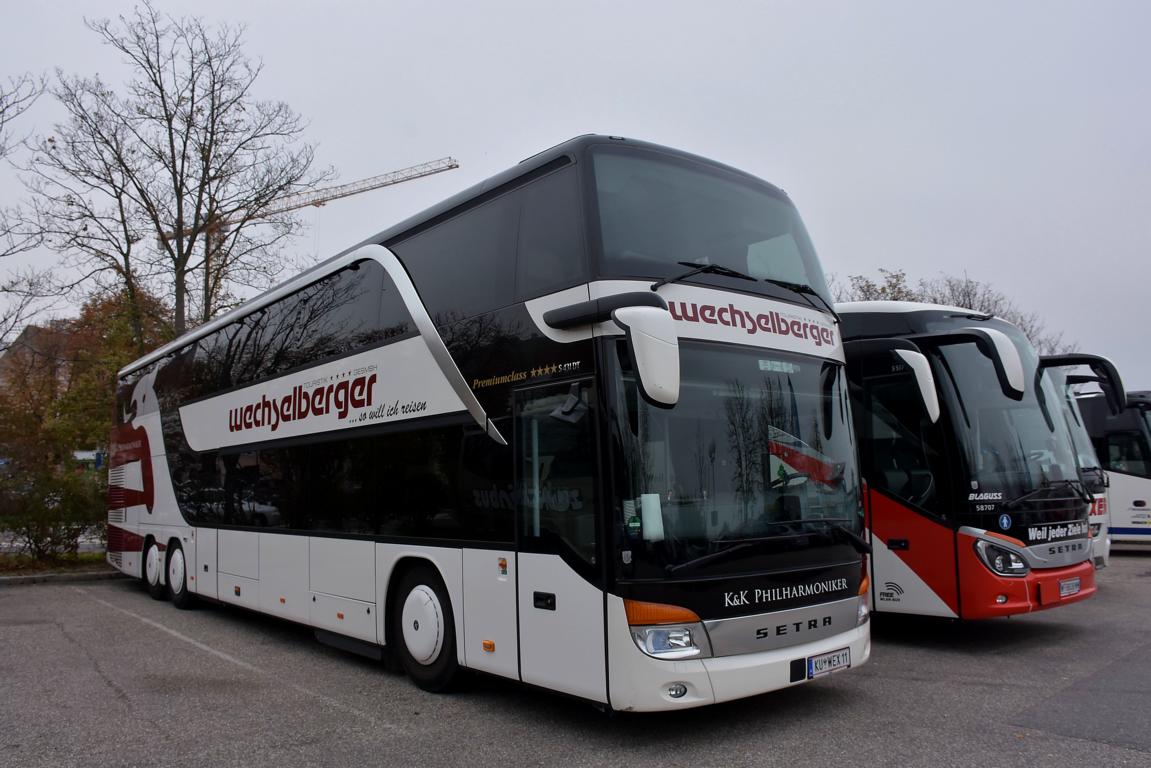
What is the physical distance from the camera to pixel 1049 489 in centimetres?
849

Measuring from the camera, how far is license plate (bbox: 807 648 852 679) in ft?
19.2

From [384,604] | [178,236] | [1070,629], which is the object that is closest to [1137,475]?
[1070,629]

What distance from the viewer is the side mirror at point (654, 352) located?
4816mm

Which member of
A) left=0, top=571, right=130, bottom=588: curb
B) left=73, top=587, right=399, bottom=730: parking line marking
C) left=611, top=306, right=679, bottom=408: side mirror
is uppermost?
left=611, top=306, right=679, bottom=408: side mirror

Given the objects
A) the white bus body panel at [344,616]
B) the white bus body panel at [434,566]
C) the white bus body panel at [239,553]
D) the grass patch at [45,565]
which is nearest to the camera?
the white bus body panel at [434,566]

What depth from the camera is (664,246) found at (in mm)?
6117

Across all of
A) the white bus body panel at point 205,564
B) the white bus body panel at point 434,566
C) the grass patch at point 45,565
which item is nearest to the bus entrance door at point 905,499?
the white bus body panel at point 434,566

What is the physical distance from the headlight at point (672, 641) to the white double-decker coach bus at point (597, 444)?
0.04 feet

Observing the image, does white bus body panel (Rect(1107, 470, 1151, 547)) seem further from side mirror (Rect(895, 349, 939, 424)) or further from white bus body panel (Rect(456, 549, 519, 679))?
white bus body panel (Rect(456, 549, 519, 679))

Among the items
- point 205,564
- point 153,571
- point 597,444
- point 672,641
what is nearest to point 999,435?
point 672,641

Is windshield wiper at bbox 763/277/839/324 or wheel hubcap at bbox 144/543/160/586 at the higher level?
windshield wiper at bbox 763/277/839/324

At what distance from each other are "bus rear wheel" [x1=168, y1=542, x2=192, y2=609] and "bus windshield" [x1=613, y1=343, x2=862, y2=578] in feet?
31.7

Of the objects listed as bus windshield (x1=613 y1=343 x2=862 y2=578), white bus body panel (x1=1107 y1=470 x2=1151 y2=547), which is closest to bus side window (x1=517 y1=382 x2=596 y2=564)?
bus windshield (x1=613 y1=343 x2=862 y2=578)

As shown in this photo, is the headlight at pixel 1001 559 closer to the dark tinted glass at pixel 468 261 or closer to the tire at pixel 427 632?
the tire at pixel 427 632
